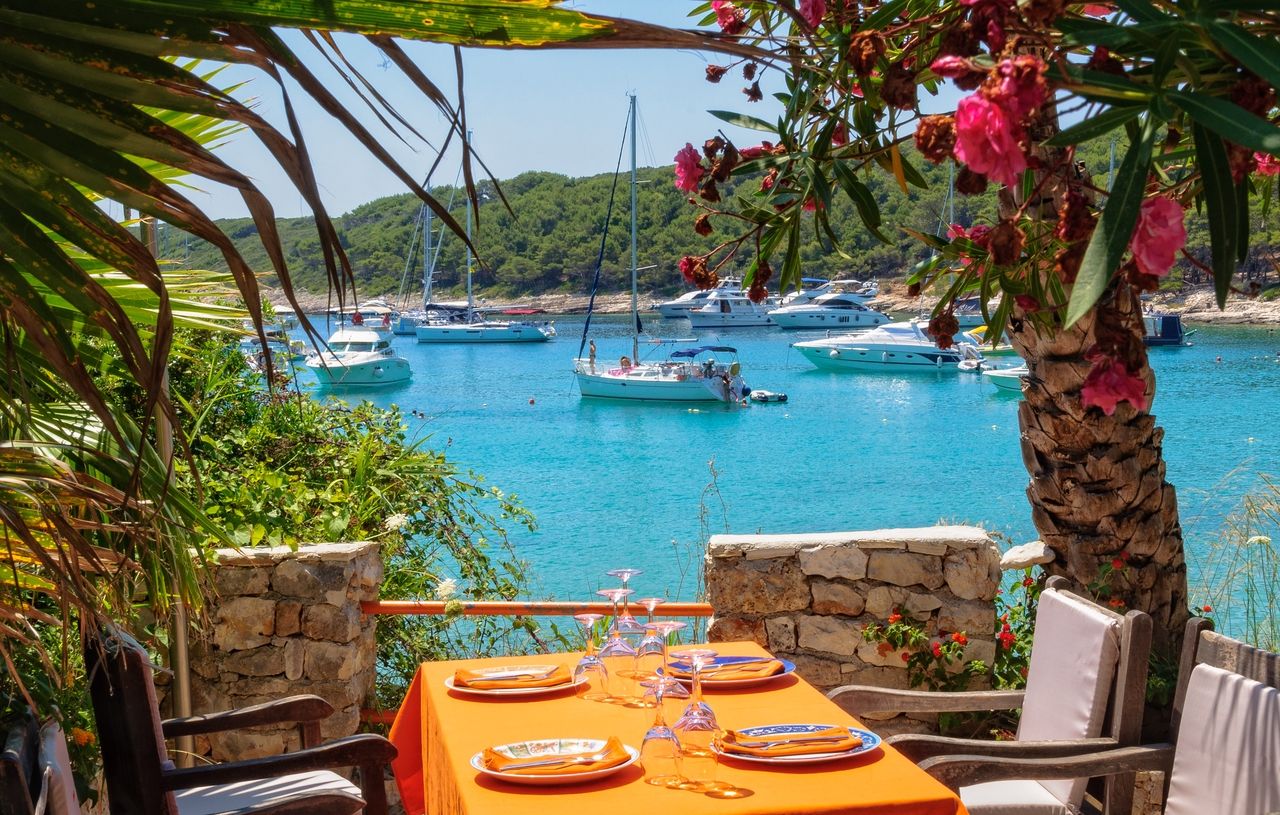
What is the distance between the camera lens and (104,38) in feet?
3.10

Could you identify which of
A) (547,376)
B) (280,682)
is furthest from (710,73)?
(547,376)

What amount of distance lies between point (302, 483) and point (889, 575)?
99.5 inches

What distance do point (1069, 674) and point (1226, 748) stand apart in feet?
1.71

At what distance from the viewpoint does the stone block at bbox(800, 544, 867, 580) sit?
4.04m

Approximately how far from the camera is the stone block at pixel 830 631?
13.4ft

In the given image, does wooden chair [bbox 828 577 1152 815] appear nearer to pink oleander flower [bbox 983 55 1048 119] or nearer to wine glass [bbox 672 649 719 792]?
wine glass [bbox 672 649 719 792]

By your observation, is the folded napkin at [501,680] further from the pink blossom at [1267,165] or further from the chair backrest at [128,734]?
the pink blossom at [1267,165]

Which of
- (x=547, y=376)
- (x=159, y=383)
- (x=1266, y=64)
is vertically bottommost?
(x=547, y=376)

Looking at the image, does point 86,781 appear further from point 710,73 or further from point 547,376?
point 547,376

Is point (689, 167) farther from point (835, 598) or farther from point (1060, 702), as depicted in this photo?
point (835, 598)

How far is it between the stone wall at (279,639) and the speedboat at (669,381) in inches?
1160

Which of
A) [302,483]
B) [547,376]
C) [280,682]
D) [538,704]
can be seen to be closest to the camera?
[538,704]

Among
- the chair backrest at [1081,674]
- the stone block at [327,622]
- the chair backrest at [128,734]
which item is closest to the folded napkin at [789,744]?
the chair backrest at [1081,674]

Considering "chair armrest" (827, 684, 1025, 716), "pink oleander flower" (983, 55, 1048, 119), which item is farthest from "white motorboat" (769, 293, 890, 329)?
"pink oleander flower" (983, 55, 1048, 119)
